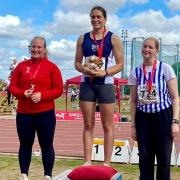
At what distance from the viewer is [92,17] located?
16.0 feet

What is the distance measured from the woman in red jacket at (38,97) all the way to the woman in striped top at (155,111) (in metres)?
1.07

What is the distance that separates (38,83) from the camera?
191 inches

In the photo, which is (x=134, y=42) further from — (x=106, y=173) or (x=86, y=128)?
(x=106, y=173)

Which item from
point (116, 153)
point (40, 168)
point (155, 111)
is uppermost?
point (155, 111)

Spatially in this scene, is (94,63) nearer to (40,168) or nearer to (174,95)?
(174,95)

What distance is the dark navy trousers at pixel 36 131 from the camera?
4.87m

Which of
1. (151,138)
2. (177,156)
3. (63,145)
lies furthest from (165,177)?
(63,145)

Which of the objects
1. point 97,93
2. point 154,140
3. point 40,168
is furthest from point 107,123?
point 40,168

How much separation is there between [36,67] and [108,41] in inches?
33.7

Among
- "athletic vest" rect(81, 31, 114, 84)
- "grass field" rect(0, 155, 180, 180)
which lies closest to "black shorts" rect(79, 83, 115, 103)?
"athletic vest" rect(81, 31, 114, 84)

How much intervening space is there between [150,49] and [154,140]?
2.95 ft

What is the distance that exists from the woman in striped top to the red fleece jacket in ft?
3.42

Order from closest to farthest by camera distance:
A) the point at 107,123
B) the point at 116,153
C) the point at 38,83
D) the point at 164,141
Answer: the point at 164,141 < the point at 38,83 < the point at 107,123 < the point at 116,153

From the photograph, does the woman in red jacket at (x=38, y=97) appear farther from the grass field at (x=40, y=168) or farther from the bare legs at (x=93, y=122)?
the grass field at (x=40, y=168)
